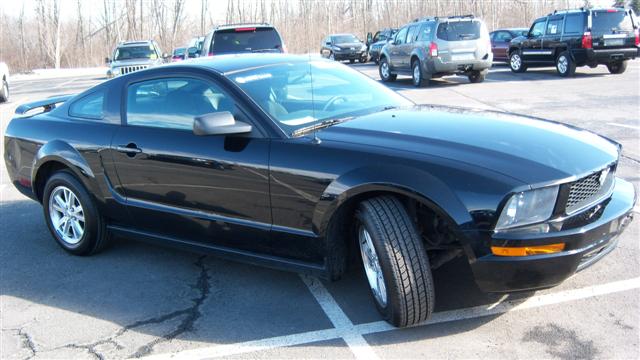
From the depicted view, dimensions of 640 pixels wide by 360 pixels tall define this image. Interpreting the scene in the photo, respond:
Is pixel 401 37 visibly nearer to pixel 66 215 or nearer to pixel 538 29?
pixel 538 29

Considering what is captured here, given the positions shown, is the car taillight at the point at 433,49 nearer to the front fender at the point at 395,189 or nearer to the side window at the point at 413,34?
the side window at the point at 413,34

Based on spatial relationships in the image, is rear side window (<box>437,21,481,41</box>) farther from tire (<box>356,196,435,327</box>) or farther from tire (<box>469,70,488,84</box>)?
tire (<box>356,196,435,327</box>)

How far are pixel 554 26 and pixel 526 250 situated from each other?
54.0 feet

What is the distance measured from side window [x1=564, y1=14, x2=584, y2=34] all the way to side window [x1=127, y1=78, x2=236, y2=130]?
15.0 m

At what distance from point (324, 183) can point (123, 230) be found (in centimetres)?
195

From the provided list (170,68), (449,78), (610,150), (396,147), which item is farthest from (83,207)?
(449,78)

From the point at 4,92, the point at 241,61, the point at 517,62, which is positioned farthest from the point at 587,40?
the point at 4,92

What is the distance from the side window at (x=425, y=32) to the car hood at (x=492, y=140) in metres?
12.6

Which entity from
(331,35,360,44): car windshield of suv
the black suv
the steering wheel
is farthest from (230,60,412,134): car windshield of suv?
(331,35,360,44): car windshield of suv

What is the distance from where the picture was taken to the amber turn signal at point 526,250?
3.00m

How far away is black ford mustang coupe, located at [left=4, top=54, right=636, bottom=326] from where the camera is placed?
10.1ft

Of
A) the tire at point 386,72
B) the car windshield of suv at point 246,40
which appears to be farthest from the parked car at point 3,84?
the tire at point 386,72

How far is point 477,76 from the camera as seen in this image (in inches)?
669

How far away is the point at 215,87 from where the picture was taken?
4.15 metres
